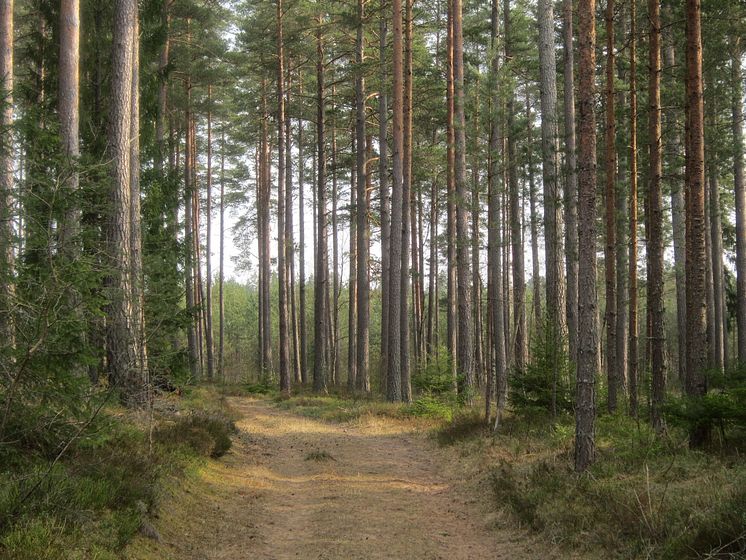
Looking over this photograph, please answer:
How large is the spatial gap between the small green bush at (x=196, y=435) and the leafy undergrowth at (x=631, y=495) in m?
4.58

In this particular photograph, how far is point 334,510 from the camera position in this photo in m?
7.57

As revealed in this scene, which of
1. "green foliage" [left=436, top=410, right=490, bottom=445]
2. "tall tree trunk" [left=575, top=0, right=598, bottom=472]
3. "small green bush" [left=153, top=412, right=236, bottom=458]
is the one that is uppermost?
"tall tree trunk" [left=575, top=0, right=598, bottom=472]

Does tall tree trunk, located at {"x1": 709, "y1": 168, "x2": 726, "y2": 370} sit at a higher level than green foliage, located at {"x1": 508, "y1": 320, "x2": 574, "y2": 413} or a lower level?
higher

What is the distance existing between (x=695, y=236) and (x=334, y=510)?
6309 mm

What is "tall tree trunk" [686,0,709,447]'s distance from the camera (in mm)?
8391

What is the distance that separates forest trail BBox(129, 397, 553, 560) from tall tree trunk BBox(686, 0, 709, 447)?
350 cm

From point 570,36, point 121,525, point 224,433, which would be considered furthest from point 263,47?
point 121,525

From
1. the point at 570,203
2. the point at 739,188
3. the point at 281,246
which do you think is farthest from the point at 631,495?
the point at 281,246

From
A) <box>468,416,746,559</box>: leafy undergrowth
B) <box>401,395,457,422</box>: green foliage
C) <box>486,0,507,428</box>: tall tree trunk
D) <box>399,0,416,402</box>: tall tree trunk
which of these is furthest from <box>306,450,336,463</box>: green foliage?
<box>399,0,416,402</box>: tall tree trunk

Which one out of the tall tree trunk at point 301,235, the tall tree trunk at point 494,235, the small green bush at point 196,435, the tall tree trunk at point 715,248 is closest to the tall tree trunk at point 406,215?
the tall tree trunk at point 494,235

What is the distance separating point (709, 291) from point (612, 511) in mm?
19062

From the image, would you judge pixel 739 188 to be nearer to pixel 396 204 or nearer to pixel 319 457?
pixel 396 204

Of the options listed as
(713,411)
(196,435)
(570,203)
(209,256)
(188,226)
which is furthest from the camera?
(209,256)

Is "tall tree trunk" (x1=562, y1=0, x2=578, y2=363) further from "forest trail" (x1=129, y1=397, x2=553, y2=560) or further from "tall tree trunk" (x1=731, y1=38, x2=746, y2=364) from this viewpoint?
"tall tree trunk" (x1=731, y1=38, x2=746, y2=364)
